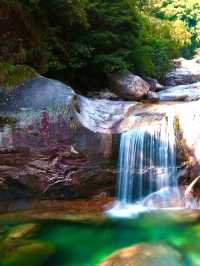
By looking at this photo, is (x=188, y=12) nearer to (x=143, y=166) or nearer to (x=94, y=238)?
(x=143, y=166)

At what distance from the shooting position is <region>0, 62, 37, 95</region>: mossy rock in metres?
9.08

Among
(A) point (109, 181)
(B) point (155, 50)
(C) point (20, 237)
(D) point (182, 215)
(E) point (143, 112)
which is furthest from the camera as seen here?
(B) point (155, 50)

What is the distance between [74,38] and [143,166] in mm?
5776

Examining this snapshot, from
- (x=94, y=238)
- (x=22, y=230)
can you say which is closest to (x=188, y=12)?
(x=94, y=238)

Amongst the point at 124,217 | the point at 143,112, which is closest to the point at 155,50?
the point at 143,112

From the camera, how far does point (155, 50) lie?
18.3m

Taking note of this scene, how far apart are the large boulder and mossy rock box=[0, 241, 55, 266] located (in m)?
7.64

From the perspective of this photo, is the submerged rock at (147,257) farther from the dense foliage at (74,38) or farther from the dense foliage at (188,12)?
the dense foliage at (188,12)

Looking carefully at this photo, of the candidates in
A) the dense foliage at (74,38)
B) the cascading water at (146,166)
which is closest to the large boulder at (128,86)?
the dense foliage at (74,38)

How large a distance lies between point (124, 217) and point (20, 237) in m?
2.28

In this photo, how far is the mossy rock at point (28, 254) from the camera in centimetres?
598

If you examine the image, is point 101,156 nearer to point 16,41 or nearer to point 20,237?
point 20,237

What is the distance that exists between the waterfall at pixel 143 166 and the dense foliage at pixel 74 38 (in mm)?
3817

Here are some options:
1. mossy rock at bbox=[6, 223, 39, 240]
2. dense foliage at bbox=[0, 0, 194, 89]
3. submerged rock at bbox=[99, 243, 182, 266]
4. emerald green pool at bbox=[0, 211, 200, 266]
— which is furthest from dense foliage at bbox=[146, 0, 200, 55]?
submerged rock at bbox=[99, 243, 182, 266]
